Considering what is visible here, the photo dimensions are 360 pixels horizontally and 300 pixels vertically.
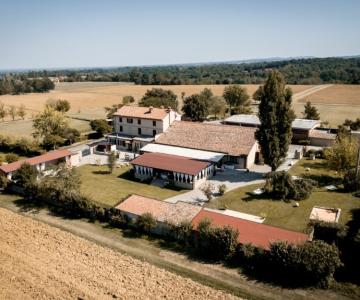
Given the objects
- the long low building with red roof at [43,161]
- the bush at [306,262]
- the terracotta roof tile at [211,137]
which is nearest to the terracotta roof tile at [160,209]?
the bush at [306,262]

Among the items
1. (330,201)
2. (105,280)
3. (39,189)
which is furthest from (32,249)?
(330,201)

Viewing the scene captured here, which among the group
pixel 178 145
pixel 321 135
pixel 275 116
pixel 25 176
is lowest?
pixel 25 176

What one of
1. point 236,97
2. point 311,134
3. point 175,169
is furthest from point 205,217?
point 236,97

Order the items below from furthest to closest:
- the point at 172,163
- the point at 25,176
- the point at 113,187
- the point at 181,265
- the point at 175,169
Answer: the point at 172,163 → the point at 175,169 → the point at 113,187 → the point at 25,176 → the point at 181,265

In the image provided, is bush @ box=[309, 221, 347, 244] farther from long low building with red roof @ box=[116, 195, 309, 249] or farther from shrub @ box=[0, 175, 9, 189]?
shrub @ box=[0, 175, 9, 189]

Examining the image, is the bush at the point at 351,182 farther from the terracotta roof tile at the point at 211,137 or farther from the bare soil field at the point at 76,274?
the bare soil field at the point at 76,274

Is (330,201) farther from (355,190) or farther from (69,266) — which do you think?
(69,266)

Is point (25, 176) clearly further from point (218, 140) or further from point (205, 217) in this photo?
point (218, 140)
